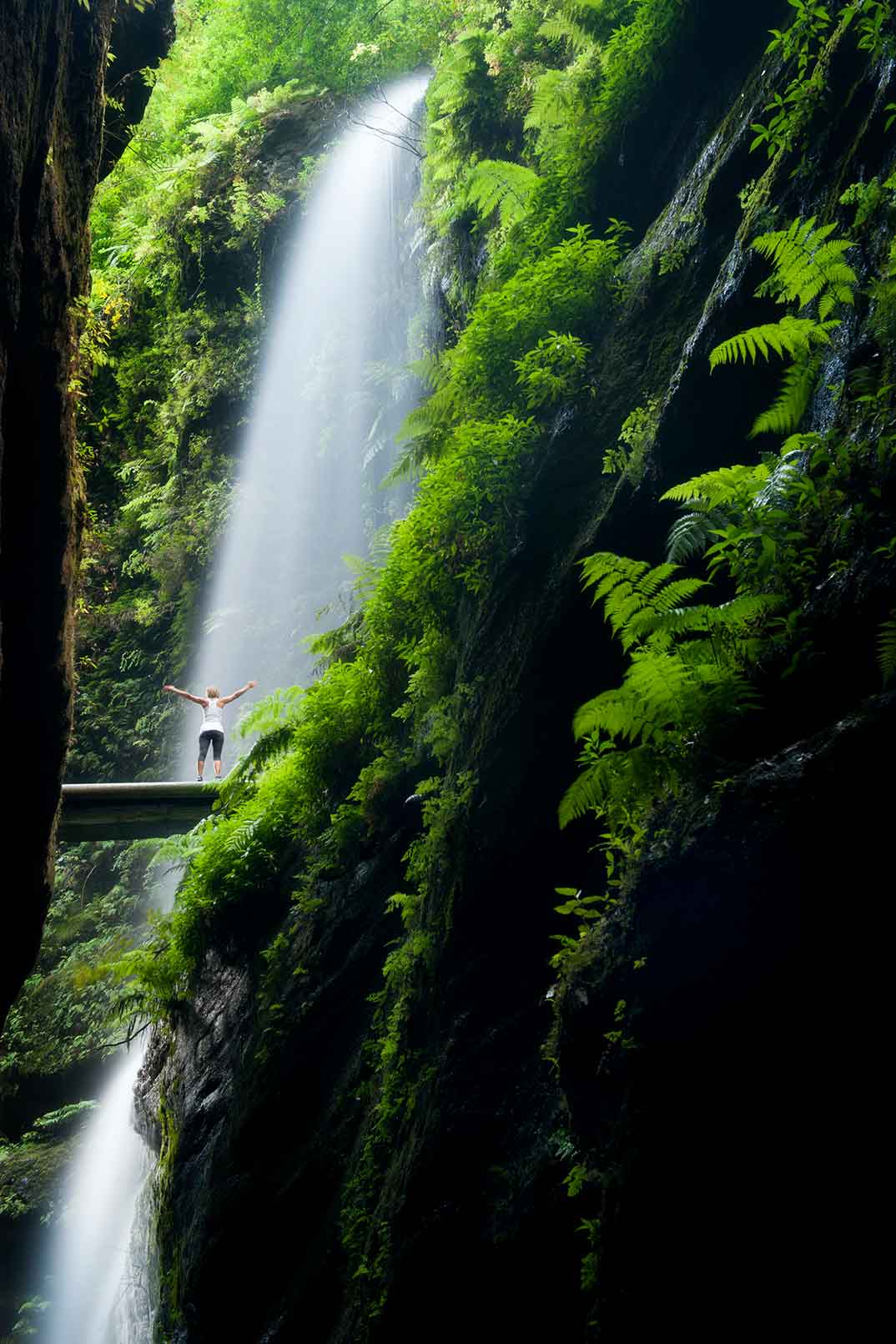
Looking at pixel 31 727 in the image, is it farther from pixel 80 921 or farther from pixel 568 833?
pixel 80 921

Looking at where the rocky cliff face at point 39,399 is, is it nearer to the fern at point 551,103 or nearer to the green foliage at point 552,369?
the green foliage at point 552,369

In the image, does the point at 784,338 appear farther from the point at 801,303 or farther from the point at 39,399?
the point at 39,399

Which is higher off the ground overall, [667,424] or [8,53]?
[8,53]

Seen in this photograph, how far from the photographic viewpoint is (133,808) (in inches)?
348

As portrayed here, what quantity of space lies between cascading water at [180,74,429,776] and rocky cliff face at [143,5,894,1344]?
821cm

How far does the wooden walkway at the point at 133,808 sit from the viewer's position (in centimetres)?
862

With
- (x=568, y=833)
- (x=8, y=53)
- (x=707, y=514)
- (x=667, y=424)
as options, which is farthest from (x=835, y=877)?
(x=8, y=53)

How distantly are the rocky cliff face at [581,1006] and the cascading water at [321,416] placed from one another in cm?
751

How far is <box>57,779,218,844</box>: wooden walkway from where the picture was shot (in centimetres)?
862

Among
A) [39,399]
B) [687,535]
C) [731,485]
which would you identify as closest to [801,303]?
[731,485]

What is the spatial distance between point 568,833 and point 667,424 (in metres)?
1.88

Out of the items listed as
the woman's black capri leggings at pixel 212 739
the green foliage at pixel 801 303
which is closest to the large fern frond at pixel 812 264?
the green foliage at pixel 801 303

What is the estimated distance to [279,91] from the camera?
16344 millimetres

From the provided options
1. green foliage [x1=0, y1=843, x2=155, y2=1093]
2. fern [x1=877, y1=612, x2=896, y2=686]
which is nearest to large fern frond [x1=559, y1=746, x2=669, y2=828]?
fern [x1=877, y1=612, x2=896, y2=686]
